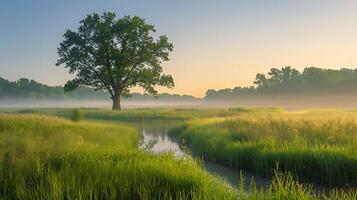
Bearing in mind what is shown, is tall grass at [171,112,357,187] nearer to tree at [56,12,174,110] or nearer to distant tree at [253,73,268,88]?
tree at [56,12,174,110]

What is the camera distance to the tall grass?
492 inches

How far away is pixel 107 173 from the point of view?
971cm

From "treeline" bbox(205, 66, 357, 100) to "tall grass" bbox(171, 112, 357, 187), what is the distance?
11678 cm

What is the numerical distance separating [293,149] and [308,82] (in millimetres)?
140374

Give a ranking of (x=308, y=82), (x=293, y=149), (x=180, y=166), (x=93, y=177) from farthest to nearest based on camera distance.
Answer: (x=308, y=82)
(x=293, y=149)
(x=180, y=166)
(x=93, y=177)

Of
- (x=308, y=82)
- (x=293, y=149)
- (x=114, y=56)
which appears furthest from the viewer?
(x=308, y=82)

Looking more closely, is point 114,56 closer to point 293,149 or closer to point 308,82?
point 293,149

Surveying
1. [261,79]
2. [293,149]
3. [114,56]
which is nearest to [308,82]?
[261,79]

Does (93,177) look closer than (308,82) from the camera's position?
Yes

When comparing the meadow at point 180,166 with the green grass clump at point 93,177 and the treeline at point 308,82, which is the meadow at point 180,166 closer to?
the green grass clump at point 93,177

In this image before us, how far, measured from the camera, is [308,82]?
148000 mm

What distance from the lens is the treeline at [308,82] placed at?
137625mm

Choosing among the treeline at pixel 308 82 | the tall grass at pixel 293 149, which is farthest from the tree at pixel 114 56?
the treeline at pixel 308 82

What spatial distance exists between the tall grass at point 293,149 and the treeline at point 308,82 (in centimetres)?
11678
